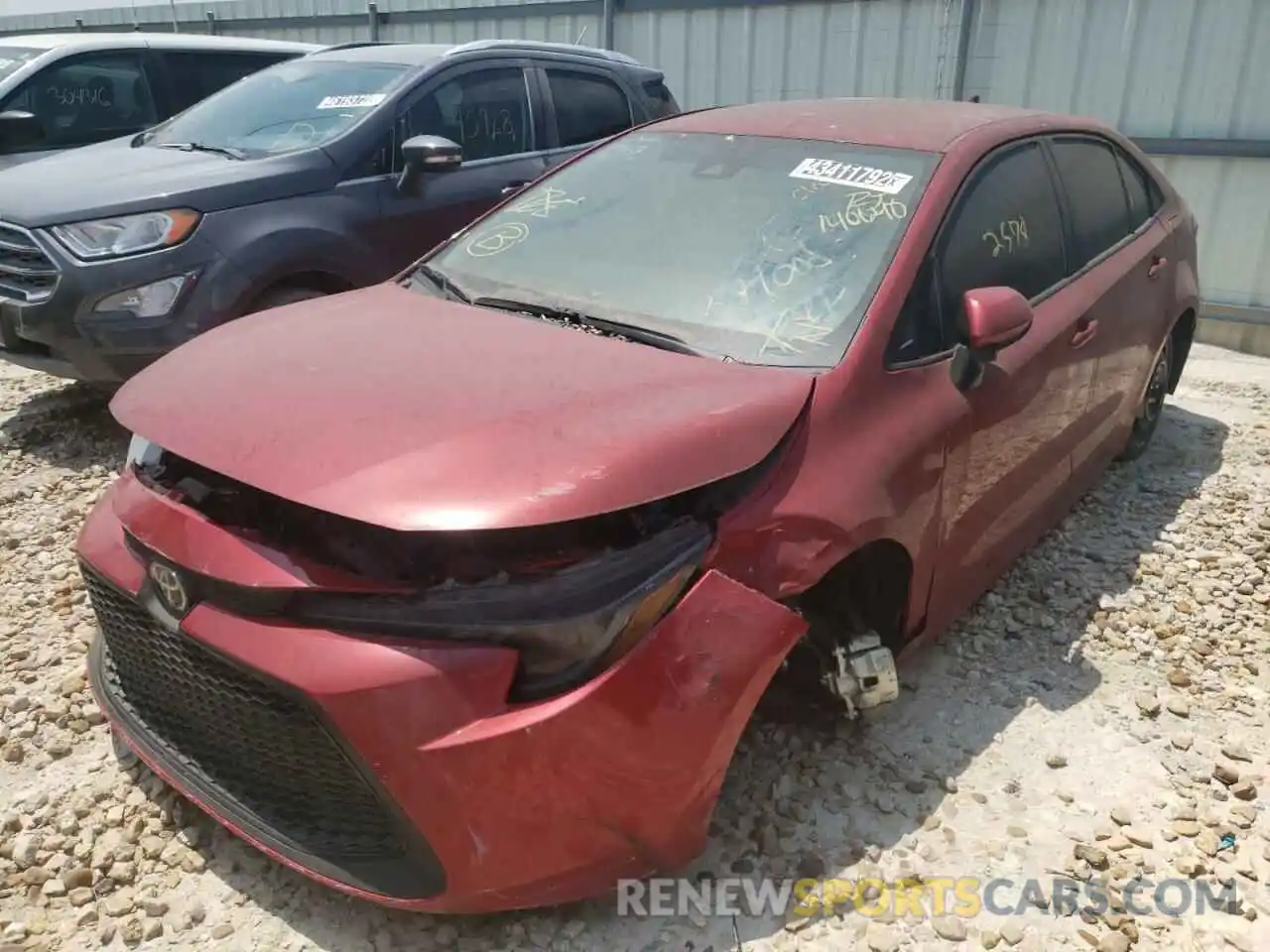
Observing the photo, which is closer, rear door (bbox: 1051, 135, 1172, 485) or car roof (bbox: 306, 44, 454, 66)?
rear door (bbox: 1051, 135, 1172, 485)

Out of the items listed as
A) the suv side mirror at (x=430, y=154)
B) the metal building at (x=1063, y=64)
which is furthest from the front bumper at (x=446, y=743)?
the metal building at (x=1063, y=64)

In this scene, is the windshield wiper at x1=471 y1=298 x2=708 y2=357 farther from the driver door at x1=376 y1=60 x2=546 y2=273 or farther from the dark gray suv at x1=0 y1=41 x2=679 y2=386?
the driver door at x1=376 y1=60 x2=546 y2=273

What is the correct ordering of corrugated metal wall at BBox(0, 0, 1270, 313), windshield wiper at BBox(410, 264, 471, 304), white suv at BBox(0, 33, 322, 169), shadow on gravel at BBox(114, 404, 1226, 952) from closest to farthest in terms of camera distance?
shadow on gravel at BBox(114, 404, 1226, 952)
windshield wiper at BBox(410, 264, 471, 304)
white suv at BBox(0, 33, 322, 169)
corrugated metal wall at BBox(0, 0, 1270, 313)

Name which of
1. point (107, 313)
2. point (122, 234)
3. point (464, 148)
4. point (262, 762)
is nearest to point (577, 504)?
point (262, 762)

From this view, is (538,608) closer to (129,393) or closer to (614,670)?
(614,670)

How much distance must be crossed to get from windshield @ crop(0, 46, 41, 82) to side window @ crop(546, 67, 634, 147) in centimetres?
328

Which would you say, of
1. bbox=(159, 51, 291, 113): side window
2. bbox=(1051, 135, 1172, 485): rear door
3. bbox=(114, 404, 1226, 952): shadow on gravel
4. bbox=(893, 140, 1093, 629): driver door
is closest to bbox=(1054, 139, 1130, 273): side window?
bbox=(1051, 135, 1172, 485): rear door

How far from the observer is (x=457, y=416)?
82.1 inches

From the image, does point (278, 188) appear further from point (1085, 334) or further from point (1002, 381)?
point (1085, 334)

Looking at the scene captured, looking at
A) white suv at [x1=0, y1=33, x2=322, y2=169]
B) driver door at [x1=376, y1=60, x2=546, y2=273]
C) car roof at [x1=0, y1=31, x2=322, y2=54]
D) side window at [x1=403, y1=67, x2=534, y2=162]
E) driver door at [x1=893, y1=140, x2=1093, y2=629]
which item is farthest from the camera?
car roof at [x1=0, y1=31, x2=322, y2=54]

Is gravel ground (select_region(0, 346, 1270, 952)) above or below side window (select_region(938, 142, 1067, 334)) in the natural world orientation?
below

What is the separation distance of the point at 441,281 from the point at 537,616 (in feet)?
5.14

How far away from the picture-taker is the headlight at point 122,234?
4.00 meters

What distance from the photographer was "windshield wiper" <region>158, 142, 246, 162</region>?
4.68m
